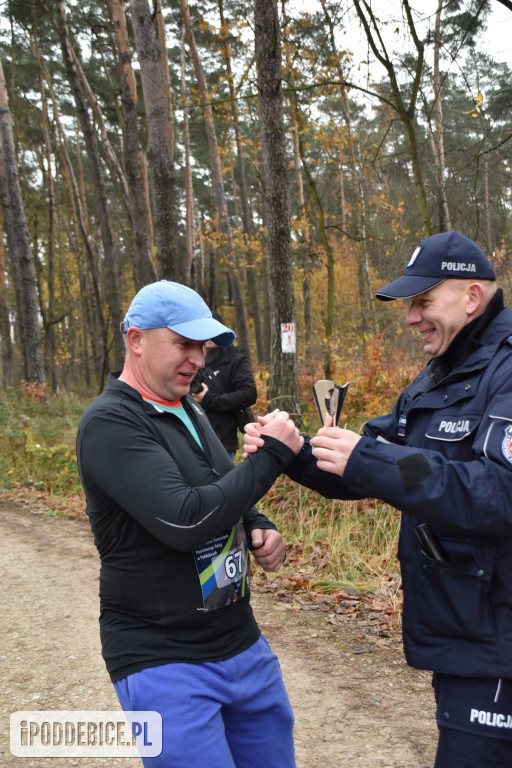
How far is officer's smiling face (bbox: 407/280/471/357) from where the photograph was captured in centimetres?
223

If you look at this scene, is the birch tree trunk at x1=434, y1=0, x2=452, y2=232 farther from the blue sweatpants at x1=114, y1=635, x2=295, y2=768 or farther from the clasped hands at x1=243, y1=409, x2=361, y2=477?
the blue sweatpants at x1=114, y1=635, x2=295, y2=768

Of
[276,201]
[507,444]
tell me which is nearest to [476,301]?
[507,444]

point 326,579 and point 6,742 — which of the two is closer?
point 6,742

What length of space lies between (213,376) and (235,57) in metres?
17.4

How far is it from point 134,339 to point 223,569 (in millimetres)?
847

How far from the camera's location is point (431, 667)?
2.06 meters

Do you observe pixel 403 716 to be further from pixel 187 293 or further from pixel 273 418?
pixel 187 293

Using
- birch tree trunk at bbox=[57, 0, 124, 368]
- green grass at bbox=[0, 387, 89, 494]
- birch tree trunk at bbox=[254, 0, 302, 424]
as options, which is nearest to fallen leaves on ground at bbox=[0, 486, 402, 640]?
birch tree trunk at bbox=[254, 0, 302, 424]

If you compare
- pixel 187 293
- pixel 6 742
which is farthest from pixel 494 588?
pixel 6 742

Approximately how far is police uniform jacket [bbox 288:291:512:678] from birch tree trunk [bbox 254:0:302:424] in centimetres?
636

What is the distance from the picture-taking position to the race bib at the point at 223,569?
84.4 inches

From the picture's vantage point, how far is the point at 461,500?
1836mm

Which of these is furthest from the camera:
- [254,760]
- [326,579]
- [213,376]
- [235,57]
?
[235,57]

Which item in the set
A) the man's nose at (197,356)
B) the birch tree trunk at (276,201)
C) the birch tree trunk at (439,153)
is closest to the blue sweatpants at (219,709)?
the man's nose at (197,356)
